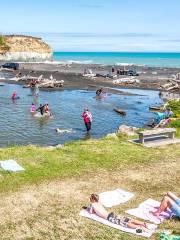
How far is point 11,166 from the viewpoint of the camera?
68.1 ft

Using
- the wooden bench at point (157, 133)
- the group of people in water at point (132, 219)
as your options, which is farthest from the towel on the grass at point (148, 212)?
the wooden bench at point (157, 133)

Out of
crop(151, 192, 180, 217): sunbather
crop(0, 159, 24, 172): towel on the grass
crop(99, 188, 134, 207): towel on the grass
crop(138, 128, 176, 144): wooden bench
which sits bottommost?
crop(99, 188, 134, 207): towel on the grass

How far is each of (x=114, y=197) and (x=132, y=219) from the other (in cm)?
258

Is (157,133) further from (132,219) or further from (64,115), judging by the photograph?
(64,115)

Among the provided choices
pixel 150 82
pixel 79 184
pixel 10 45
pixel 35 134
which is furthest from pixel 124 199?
pixel 10 45

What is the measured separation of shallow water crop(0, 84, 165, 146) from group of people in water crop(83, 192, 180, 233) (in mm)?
16996

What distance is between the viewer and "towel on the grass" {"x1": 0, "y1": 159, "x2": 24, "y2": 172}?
20.4 metres

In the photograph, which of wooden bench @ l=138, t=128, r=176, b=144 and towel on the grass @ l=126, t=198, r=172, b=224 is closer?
towel on the grass @ l=126, t=198, r=172, b=224

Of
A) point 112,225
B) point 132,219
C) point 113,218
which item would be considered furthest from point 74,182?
point 132,219

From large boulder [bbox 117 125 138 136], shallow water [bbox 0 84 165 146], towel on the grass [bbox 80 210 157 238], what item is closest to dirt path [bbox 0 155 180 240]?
towel on the grass [bbox 80 210 157 238]

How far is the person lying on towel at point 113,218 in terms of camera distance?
50.0ft

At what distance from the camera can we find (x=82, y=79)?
91875mm

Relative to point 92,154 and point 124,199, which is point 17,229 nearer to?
point 124,199

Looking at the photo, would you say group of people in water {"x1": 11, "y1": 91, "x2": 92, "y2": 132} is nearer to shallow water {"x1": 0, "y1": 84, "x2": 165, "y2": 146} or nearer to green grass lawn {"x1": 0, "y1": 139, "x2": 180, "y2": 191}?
shallow water {"x1": 0, "y1": 84, "x2": 165, "y2": 146}
